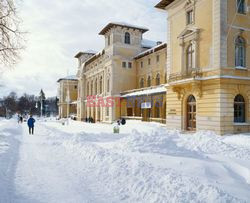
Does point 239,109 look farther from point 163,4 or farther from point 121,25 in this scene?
point 121,25

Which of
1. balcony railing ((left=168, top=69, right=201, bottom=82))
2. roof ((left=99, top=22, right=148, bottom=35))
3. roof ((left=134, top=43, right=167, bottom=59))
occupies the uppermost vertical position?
roof ((left=99, top=22, right=148, bottom=35))

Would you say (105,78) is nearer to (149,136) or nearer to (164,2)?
(164,2)

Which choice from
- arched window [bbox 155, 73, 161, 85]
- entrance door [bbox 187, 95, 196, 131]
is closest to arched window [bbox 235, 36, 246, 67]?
entrance door [bbox 187, 95, 196, 131]

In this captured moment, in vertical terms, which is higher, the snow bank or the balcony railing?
the balcony railing

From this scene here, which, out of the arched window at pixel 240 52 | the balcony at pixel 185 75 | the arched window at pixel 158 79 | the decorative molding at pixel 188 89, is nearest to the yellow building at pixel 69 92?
the arched window at pixel 158 79

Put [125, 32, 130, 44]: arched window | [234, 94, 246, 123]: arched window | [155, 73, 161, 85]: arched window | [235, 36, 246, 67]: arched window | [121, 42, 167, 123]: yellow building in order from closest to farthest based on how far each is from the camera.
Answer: [234, 94, 246, 123]: arched window → [235, 36, 246, 67]: arched window → [121, 42, 167, 123]: yellow building → [155, 73, 161, 85]: arched window → [125, 32, 130, 44]: arched window

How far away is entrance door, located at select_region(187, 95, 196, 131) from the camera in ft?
69.1

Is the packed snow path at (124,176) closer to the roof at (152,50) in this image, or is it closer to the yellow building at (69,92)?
the roof at (152,50)

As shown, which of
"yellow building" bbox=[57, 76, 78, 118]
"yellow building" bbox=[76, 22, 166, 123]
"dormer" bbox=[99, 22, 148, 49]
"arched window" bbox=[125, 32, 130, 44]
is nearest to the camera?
"yellow building" bbox=[76, 22, 166, 123]

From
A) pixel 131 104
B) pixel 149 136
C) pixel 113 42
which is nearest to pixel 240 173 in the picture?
pixel 149 136

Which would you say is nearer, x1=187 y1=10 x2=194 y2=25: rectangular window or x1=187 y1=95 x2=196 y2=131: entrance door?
x1=187 y1=95 x2=196 y2=131: entrance door

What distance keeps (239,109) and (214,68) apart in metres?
3.76

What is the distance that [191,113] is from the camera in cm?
2133

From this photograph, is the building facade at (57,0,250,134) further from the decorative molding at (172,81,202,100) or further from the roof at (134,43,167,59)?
the roof at (134,43,167,59)
